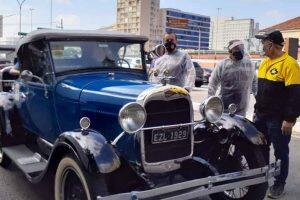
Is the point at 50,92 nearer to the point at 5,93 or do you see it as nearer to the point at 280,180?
the point at 5,93

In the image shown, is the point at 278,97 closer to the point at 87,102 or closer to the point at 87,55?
the point at 87,102

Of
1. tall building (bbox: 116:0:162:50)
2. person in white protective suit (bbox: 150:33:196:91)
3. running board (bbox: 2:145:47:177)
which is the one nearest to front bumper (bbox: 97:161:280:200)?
running board (bbox: 2:145:47:177)

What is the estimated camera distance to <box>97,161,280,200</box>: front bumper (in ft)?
11.0

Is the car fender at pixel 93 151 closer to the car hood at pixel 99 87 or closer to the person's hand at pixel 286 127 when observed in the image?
the car hood at pixel 99 87

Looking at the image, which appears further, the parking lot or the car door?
the parking lot

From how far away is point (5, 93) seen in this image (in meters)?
6.22

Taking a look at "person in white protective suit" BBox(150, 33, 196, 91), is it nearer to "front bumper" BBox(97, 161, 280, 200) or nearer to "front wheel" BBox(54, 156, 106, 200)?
"front bumper" BBox(97, 161, 280, 200)

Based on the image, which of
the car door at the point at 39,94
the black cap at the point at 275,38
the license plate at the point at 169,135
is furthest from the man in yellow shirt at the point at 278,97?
the car door at the point at 39,94

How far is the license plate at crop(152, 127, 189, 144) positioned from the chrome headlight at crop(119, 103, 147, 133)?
29 centimetres

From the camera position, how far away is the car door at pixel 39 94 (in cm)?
488

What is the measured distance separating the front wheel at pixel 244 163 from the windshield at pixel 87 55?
1668mm

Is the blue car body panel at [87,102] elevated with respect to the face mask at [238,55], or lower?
lower

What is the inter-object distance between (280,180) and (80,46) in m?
2.85

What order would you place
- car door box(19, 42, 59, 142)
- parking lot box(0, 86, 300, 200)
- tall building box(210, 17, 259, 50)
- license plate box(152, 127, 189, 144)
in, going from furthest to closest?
tall building box(210, 17, 259, 50) → parking lot box(0, 86, 300, 200) → car door box(19, 42, 59, 142) → license plate box(152, 127, 189, 144)
